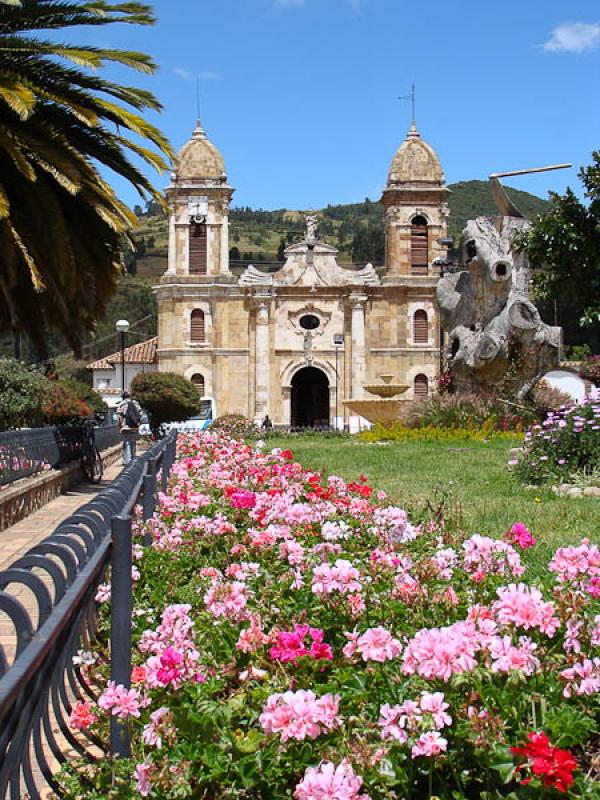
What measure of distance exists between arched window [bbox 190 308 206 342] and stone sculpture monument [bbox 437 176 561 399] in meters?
21.9

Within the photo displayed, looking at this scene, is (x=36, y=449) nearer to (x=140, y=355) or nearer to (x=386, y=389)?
(x=386, y=389)

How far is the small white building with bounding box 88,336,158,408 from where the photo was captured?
50.6 m

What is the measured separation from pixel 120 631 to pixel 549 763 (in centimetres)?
139

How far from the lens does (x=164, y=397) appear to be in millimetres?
34812

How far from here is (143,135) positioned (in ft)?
38.0

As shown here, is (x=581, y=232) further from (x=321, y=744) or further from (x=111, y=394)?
(x=111, y=394)

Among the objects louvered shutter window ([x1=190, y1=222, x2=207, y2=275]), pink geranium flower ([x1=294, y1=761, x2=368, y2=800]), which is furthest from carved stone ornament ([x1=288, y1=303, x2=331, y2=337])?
pink geranium flower ([x1=294, y1=761, x2=368, y2=800])

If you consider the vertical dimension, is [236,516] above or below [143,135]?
below

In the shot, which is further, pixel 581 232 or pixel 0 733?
pixel 581 232

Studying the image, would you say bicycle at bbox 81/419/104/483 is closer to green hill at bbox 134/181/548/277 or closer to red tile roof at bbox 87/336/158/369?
red tile roof at bbox 87/336/158/369

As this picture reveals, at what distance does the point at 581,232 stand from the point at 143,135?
612 cm

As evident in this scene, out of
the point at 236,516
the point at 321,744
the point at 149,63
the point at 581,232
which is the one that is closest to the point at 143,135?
the point at 149,63

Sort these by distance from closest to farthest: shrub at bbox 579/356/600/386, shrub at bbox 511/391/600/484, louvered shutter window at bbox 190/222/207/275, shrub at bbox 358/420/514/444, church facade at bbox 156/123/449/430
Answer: shrub at bbox 511/391/600/484 → shrub at bbox 358/420/514/444 → shrub at bbox 579/356/600/386 → church facade at bbox 156/123/449/430 → louvered shutter window at bbox 190/222/207/275

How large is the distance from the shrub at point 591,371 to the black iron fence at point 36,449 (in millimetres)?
28140
